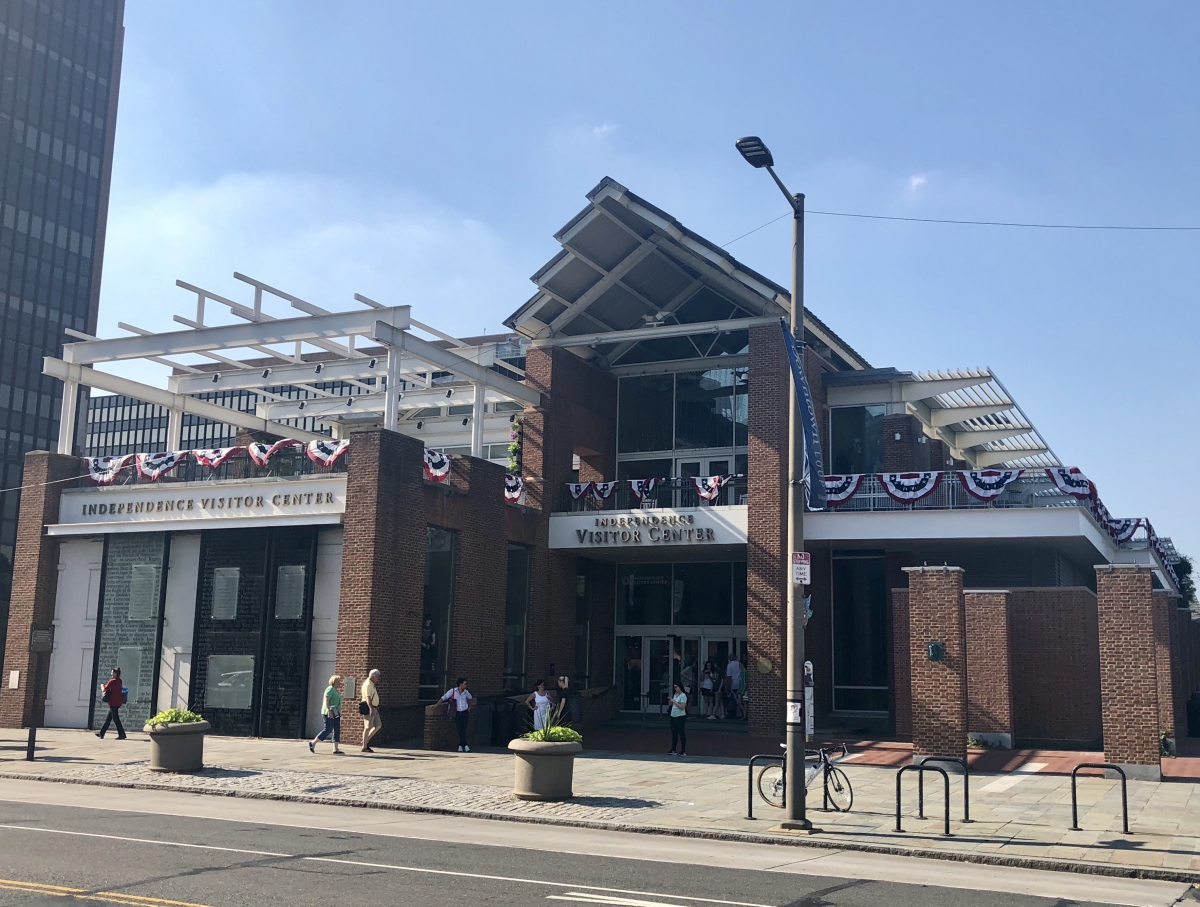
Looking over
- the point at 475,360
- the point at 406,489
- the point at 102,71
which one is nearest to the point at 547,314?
the point at 475,360

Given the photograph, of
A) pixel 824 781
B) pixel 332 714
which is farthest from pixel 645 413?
pixel 824 781

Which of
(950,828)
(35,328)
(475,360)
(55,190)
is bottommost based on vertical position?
(950,828)

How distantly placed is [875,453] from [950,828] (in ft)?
61.1

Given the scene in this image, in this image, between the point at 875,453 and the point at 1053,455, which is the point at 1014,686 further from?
the point at 1053,455

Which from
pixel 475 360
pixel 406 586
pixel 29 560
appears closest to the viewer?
pixel 406 586

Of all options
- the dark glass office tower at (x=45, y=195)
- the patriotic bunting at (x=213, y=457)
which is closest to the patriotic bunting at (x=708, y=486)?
the patriotic bunting at (x=213, y=457)

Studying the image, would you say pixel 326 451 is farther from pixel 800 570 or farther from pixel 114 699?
pixel 800 570

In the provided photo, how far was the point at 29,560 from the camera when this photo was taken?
93.8ft

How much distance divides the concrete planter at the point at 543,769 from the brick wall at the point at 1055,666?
1207 cm

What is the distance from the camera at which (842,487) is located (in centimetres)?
2839

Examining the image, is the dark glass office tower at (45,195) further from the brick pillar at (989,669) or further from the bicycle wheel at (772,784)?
the bicycle wheel at (772,784)

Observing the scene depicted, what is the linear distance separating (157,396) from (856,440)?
19.7 meters

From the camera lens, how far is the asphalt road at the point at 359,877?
927 centimetres

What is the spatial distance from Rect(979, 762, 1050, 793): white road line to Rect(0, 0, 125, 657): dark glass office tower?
90.5 metres
